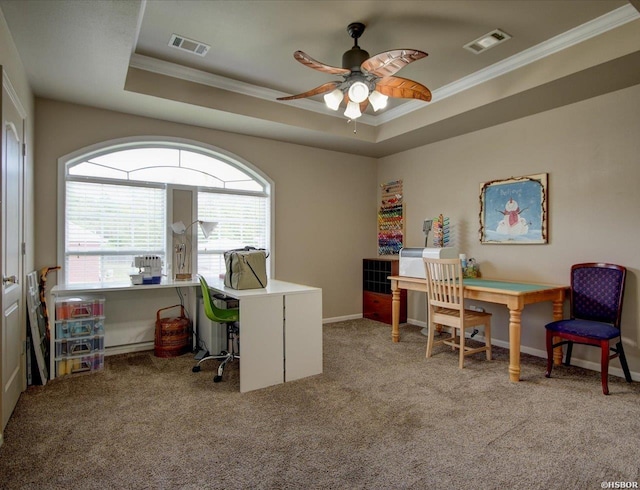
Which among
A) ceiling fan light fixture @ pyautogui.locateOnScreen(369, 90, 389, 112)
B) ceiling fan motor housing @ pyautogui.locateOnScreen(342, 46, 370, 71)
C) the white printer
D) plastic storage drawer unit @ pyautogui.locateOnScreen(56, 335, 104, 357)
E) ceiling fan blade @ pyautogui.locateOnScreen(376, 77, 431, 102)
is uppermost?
ceiling fan motor housing @ pyautogui.locateOnScreen(342, 46, 370, 71)

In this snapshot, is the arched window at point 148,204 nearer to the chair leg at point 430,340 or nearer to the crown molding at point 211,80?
the crown molding at point 211,80

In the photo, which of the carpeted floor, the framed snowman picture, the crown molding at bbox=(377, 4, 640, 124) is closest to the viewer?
the carpeted floor

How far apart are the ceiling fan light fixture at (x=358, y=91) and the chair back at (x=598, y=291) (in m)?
2.49

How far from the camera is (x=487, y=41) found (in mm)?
3080

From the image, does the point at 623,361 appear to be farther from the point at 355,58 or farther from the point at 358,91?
the point at 355,58

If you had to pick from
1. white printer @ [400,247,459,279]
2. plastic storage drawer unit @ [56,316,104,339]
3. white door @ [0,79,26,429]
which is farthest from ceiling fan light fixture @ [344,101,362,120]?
plastic storage drawer unit @ [56,316,104,339]

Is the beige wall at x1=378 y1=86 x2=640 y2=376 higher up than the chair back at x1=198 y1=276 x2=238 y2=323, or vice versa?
the beige wall at x1=378 y1=86 x2=640 y2=376

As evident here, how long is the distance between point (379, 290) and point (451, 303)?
1986 mm

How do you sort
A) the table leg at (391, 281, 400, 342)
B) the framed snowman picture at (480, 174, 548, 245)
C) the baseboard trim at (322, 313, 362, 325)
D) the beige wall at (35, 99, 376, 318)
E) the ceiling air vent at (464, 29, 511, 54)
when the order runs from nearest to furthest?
1. the ceiling air vent at (464, 29, 511, 54)
2. the beige wall at (35, 99, 376, 318)
3. the framed snowman picture at (480, 174, 548, 245)
4. the table leg at (391, 281, 400, 342)
5. the baseboard trim at (322, 313, 362, 325)

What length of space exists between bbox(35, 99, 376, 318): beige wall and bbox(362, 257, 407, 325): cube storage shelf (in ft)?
0.36

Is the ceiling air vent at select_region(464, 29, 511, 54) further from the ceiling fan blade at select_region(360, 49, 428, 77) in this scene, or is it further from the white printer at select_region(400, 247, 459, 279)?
the white printer at select_region(400, 247, 459, 279)

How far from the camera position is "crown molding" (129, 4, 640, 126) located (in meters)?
2.77

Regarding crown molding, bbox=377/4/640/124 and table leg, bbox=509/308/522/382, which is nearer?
crown molding, bbox=377/4/640/124

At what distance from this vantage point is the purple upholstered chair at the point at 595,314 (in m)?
2.89
